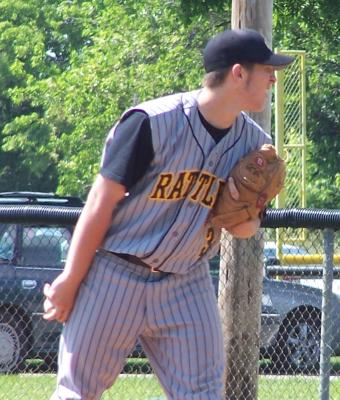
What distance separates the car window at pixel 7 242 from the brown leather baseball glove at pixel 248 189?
3.20 meters

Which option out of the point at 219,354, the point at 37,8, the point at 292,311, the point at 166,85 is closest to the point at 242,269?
the point at 292,311

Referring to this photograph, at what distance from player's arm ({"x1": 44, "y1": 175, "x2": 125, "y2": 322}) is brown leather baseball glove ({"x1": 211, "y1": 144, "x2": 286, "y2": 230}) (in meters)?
0.39

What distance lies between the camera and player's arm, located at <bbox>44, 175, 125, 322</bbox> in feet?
12.3

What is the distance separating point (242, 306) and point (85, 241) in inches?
87.2

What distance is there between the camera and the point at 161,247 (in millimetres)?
3812

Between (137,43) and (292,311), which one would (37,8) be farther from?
(292,311)

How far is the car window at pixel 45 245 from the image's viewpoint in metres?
6.78

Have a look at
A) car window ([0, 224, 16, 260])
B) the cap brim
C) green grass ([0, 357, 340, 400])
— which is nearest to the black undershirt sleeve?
the cap brim

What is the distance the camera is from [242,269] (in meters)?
5.84

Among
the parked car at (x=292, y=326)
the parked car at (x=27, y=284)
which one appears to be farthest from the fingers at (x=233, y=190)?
the parked car at (x=292, y=326)

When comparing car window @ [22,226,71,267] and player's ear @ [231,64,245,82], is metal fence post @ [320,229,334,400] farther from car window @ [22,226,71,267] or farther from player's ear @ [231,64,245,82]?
player's ear @ [231,64,245,82]

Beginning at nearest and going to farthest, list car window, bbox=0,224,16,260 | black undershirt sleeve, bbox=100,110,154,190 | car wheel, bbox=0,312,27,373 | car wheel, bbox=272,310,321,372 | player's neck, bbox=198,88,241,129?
black undershirt sleeve, bbox=100,110,154,190
player's neck, bbox=198,88,241,129
car wheel, bbox=272,310,321,372
car wheel, bbox=0,312,27,373
car window, bbox=0,224,16,260

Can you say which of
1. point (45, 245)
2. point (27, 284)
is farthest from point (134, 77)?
point (45, 245)

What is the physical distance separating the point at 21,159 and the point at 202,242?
36360 millimetres
